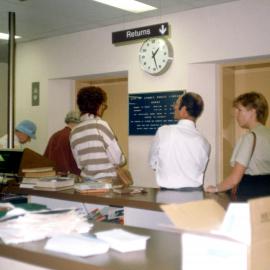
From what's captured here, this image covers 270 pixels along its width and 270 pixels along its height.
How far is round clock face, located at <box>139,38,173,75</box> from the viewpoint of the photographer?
15.0 ft

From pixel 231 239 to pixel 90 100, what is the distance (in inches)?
96.1

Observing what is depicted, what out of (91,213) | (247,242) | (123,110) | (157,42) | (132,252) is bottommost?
(91,213)

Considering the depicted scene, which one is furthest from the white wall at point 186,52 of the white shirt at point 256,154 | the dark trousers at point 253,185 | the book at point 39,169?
the book at point 39,169

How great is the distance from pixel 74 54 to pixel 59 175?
8.33ft

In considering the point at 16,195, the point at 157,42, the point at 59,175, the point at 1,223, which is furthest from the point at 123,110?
the point at 1,223

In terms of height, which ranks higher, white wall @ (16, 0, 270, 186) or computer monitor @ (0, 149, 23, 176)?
Result: white wall @ (16, 0, 270, 186)

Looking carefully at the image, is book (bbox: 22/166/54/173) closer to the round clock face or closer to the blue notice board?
the blue notice board

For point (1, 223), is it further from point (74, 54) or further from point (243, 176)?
point (74, 54)

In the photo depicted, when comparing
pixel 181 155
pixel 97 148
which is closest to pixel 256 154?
pixel 181 155

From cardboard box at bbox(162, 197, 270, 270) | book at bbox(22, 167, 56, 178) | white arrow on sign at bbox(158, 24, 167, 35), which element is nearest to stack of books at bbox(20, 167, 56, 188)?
book at bbox(22, 167, 56, 178)

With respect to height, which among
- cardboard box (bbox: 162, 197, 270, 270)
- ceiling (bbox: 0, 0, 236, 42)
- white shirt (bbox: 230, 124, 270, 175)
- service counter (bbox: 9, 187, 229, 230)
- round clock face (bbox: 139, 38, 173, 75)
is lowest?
service counter (bbox: 9, 187, 229, 230)

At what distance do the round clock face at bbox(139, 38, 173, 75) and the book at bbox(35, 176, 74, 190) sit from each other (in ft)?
6.54

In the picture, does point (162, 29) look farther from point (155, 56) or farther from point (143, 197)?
point (143, 197)

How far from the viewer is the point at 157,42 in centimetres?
465
